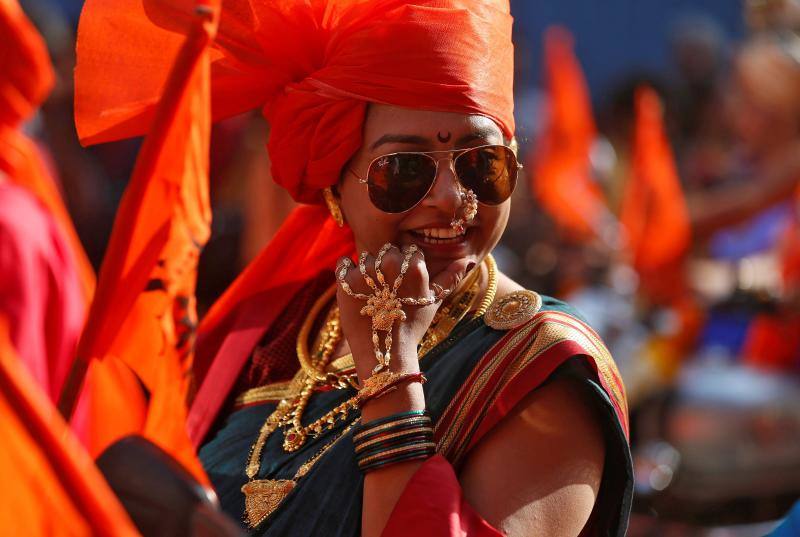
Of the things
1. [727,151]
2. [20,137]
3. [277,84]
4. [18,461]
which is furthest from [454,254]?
[727,151]

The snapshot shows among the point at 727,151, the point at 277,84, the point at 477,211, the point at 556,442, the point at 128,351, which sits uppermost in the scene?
the point at 277,84

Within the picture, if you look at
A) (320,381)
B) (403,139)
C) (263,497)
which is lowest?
(263,497)

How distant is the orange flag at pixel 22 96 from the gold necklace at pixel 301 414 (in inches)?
36.0

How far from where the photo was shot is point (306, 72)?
2539mm

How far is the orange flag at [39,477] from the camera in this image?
145cm

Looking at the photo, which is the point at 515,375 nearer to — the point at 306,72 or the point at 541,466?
the point at 541,466

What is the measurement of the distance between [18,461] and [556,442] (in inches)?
39.9

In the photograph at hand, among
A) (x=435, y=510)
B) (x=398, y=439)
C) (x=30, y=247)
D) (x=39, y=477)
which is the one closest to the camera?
(x=39, y=477)

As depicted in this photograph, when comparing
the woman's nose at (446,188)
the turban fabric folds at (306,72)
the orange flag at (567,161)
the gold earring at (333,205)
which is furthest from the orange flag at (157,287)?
the orange flag at (567,161)

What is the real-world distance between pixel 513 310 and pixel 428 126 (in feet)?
1.31

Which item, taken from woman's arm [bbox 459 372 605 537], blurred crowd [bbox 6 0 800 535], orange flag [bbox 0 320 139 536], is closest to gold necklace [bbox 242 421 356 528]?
woman's arm [bbox 459 372 605 537]

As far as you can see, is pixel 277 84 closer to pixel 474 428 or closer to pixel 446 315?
pixel 446 315

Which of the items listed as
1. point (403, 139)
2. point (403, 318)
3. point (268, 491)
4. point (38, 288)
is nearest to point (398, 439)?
point (403, 318)

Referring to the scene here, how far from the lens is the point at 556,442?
86.4 inches
